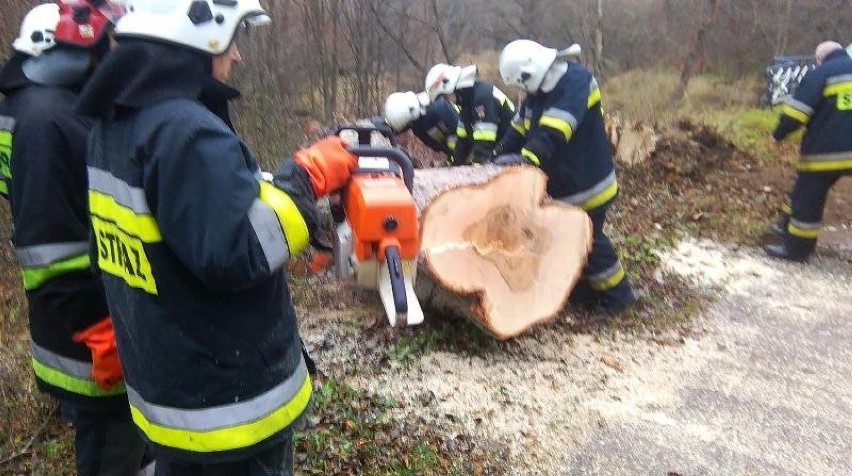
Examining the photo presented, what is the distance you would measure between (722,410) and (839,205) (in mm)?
4895

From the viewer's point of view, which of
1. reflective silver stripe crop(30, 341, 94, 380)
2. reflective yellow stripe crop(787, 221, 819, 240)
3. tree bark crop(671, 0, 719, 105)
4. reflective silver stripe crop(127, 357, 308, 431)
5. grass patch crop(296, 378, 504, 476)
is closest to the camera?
reflective silver stripe crop(127, 357, 308, 431)

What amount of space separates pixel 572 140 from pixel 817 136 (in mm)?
2315

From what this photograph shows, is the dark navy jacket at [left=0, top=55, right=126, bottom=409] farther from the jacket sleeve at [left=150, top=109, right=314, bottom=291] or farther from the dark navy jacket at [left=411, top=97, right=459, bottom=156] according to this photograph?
the dark navy jacket at [left=411, top=97, right=459, bottom=156]

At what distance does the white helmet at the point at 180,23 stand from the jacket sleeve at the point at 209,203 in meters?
0.20

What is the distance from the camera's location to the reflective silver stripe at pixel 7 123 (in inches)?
88.4

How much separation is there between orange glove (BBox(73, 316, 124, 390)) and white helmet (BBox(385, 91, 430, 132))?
13.6 ft

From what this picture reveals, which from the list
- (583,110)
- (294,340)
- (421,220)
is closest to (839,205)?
(583,110)

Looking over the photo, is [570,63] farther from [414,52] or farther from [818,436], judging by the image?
[414,52]

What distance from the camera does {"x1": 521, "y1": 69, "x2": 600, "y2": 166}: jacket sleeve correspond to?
14.0 ft

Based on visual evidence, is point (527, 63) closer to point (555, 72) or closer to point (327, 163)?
point (555, 72)

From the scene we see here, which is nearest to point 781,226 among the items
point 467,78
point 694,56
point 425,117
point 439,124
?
point 467,78

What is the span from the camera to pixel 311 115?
8.25m

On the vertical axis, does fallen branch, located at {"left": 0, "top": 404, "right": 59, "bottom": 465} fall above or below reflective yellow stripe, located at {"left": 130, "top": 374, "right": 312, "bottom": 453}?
below

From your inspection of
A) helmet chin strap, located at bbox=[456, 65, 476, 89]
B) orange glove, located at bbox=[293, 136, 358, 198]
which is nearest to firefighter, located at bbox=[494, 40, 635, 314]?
helmet chin strap, located at bbox=[456, 65, 476, 89]
